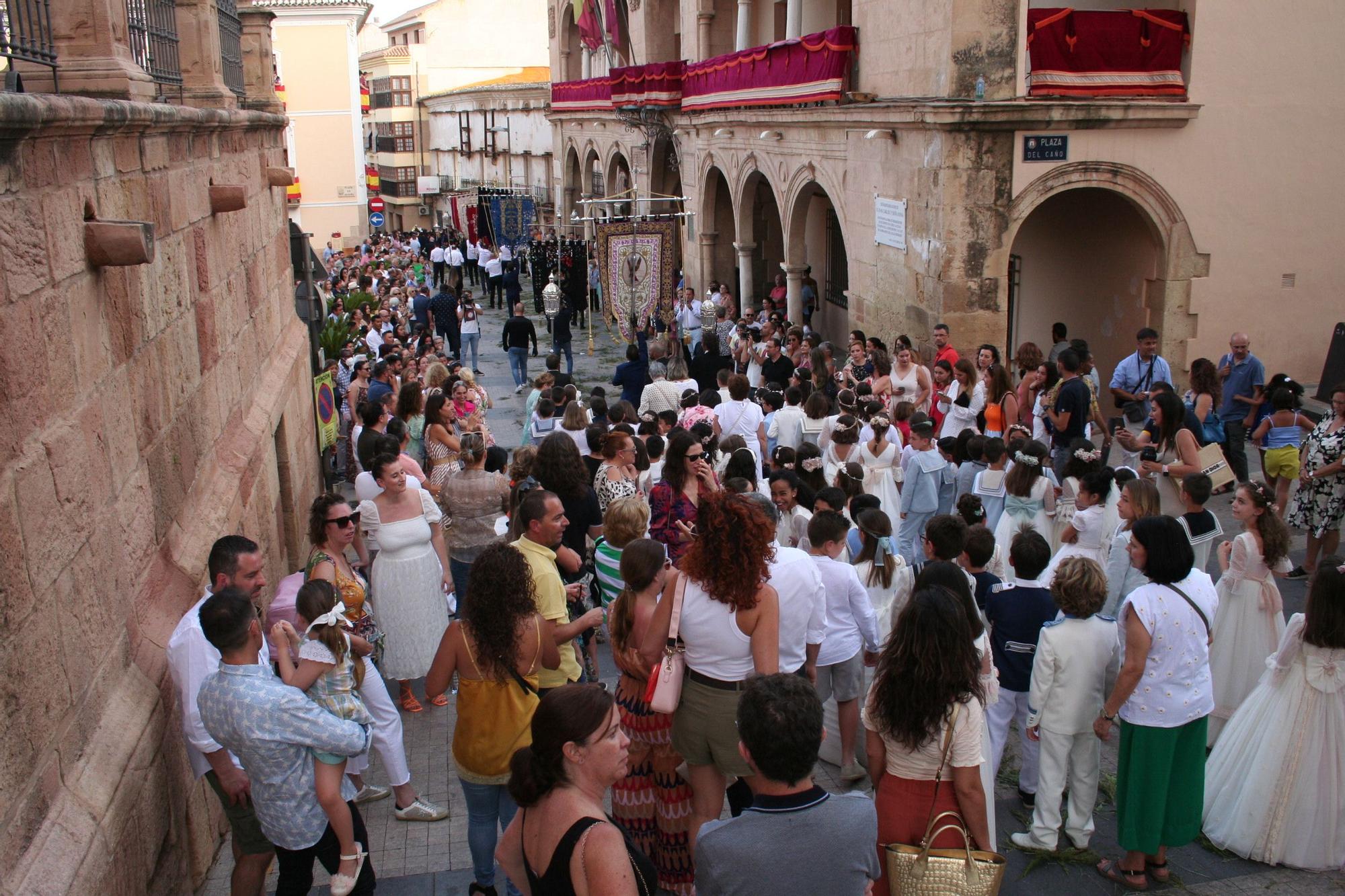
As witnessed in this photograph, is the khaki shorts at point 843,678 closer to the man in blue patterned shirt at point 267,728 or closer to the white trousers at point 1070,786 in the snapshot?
the white trousers at point 1070,786

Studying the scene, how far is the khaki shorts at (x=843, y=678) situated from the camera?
215 inches

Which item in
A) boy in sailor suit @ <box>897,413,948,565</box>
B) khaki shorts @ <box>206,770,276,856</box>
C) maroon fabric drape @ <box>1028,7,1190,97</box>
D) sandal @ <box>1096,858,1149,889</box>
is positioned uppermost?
maroon fabric drape @ <box>1028,7,1190,97</box>

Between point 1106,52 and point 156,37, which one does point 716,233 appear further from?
point 156,37

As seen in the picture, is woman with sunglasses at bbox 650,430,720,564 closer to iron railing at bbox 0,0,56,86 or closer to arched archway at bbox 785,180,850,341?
iron railing at bbox 0,0,56,86

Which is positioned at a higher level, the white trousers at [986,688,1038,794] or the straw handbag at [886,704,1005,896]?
the straw handbag at [886,704,1005,896]

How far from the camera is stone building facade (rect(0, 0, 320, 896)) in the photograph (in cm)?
318

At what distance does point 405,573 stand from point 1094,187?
9273 mm

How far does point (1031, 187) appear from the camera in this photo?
12.1m

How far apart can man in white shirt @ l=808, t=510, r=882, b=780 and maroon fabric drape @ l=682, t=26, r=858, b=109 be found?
424 inches

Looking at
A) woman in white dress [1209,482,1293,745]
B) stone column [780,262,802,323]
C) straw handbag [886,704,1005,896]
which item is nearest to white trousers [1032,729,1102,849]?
woman in white dress [1209,482,1293,745]

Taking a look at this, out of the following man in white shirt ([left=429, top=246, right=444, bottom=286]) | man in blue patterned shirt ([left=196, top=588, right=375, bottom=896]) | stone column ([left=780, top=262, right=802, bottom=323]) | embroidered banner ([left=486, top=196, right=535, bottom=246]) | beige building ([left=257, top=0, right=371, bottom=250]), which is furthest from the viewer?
beige building ([left=257, top=0, right=371, bottom=250])

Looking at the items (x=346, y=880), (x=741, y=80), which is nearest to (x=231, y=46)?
(x=346, y=880)

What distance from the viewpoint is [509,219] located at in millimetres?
27781

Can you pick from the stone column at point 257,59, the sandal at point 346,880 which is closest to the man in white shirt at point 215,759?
the sandal at point 346,880
